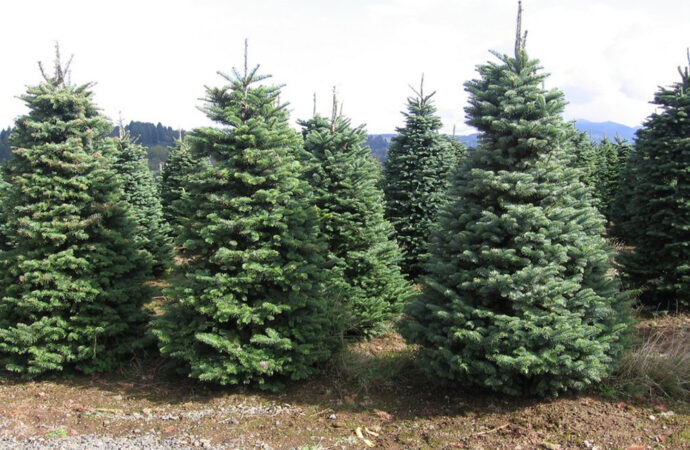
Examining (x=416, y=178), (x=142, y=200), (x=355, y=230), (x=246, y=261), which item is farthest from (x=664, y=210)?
(x=142, y=200)

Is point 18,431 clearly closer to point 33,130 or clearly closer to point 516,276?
point 33,130

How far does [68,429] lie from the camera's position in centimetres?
568

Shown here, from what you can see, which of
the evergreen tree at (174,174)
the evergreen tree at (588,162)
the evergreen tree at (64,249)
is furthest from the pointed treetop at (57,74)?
the evergreen tree at (588,162)

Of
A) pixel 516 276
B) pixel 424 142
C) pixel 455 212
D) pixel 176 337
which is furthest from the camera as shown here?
pixel 424 142

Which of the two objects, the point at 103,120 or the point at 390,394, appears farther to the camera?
the point at 103,120

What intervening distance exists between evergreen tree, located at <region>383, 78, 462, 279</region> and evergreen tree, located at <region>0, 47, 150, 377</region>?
257 inches

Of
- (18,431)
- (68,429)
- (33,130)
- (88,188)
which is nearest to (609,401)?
(68,429)

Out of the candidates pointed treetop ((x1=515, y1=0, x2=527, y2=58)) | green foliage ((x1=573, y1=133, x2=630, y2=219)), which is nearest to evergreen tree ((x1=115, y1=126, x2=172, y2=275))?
pointed treetop ((x1=515, y1=0, x2=527, y2=58))

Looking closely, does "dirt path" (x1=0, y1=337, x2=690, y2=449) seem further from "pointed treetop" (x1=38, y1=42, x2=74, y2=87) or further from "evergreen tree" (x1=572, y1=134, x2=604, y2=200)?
"evergreen tree" (x1=572, y1=134, x2=604, y2=200)

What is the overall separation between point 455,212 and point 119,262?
17.6 ft

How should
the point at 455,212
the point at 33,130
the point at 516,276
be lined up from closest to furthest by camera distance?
the point at 516,276, the point at 455,212, the point at 33,130

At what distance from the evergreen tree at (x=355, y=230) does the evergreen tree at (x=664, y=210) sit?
536 cm

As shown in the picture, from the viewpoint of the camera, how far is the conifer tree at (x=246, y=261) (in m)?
6.26

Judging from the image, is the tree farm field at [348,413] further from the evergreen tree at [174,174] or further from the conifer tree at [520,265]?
the evergreen tree at [174,174]
